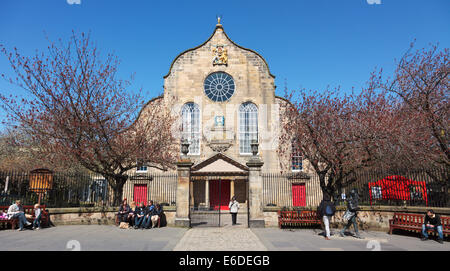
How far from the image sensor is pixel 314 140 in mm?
13227

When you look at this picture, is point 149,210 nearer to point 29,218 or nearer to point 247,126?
point 29,218

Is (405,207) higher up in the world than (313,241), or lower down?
higher up

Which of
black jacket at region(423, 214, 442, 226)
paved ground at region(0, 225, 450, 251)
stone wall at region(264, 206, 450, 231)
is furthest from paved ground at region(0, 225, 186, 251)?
black jacket at region(423, 214, 442, 226)

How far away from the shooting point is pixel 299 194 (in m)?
23.7

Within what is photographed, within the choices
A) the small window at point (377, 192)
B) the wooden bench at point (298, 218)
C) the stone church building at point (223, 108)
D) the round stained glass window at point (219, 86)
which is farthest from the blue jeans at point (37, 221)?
the round stained glass window at point (219, 86)

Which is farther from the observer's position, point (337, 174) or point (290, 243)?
point (337, 174)

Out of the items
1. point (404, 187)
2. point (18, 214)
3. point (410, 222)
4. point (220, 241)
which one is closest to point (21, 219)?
point (18, 214)

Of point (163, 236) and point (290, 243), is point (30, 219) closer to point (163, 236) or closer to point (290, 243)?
point (163, 236)

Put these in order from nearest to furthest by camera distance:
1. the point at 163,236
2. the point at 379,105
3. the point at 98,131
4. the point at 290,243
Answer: the point at 290,243 < the point at 163,236 < the point at 98,131 < the point at 379,105

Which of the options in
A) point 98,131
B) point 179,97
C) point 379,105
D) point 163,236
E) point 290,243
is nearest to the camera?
point 290,243

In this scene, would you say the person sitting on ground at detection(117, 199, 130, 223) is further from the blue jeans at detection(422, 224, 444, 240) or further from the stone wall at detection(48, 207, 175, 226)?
the blue jeans at detection(422, 224, 444, 240)

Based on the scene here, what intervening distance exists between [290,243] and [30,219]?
10.6 m

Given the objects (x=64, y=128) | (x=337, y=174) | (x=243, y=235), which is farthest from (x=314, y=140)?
(x=64, y=128)

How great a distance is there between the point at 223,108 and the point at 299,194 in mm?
9800
